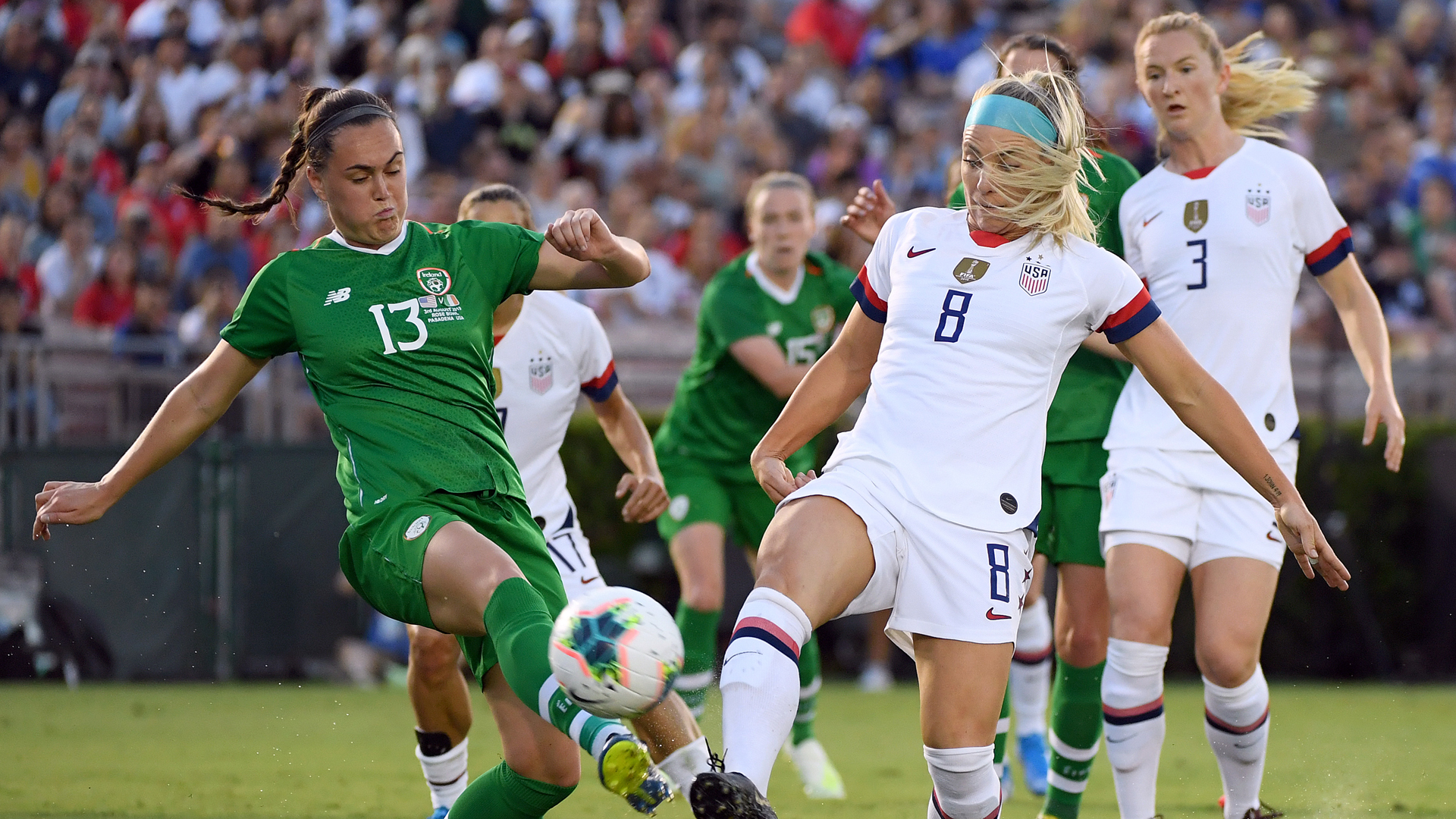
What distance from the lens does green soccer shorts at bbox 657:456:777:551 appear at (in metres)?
7.27

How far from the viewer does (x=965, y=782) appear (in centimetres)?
412

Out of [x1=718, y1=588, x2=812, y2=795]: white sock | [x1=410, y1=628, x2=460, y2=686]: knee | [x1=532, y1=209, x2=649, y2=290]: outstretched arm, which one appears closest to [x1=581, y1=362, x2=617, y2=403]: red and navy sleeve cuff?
[x1=410, y1=628, x2=460, y2=686]: knee

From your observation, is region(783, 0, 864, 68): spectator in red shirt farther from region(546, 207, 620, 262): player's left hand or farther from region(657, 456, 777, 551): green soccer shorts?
region(546, 207, 620, 262): player's left hand

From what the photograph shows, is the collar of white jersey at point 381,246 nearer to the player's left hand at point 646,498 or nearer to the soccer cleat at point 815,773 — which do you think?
the player's left hand at point 646,498

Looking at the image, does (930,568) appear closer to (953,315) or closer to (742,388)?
(953,315)

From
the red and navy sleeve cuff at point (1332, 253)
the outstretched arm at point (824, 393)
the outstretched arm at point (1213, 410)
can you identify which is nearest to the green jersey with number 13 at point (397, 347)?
the outstretched arm at point (824, 393)

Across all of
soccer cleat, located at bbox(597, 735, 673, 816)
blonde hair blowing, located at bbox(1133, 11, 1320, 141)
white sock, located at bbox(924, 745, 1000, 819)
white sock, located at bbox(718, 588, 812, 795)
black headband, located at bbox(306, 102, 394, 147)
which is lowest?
white sock, located at bbox(924, 745, 1000, 819)

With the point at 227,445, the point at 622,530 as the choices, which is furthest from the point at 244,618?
the point at 622,530

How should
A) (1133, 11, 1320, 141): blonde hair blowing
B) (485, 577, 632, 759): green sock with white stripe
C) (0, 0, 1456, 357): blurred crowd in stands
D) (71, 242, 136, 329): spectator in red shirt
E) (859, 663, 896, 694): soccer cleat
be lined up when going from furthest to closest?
1. (0, 0, 1456, 357): blurred crowd in stands
2. (71, 242, 136, 329): spectator in red shirt
3. (859, 663, 896, 694): soccer cleat
4. (1133, 11, 1320, 141): blonde hair blowing
5. (485, 577, 632, 759): green sock with white stripe

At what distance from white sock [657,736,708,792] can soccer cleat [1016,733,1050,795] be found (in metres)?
2.36

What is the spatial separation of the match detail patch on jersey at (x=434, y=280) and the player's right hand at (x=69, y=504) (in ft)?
3.38

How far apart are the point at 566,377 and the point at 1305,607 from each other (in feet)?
23.4

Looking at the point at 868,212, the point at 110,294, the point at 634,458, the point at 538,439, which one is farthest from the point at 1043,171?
the point at 110,294

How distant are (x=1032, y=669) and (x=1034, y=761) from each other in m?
0.39
